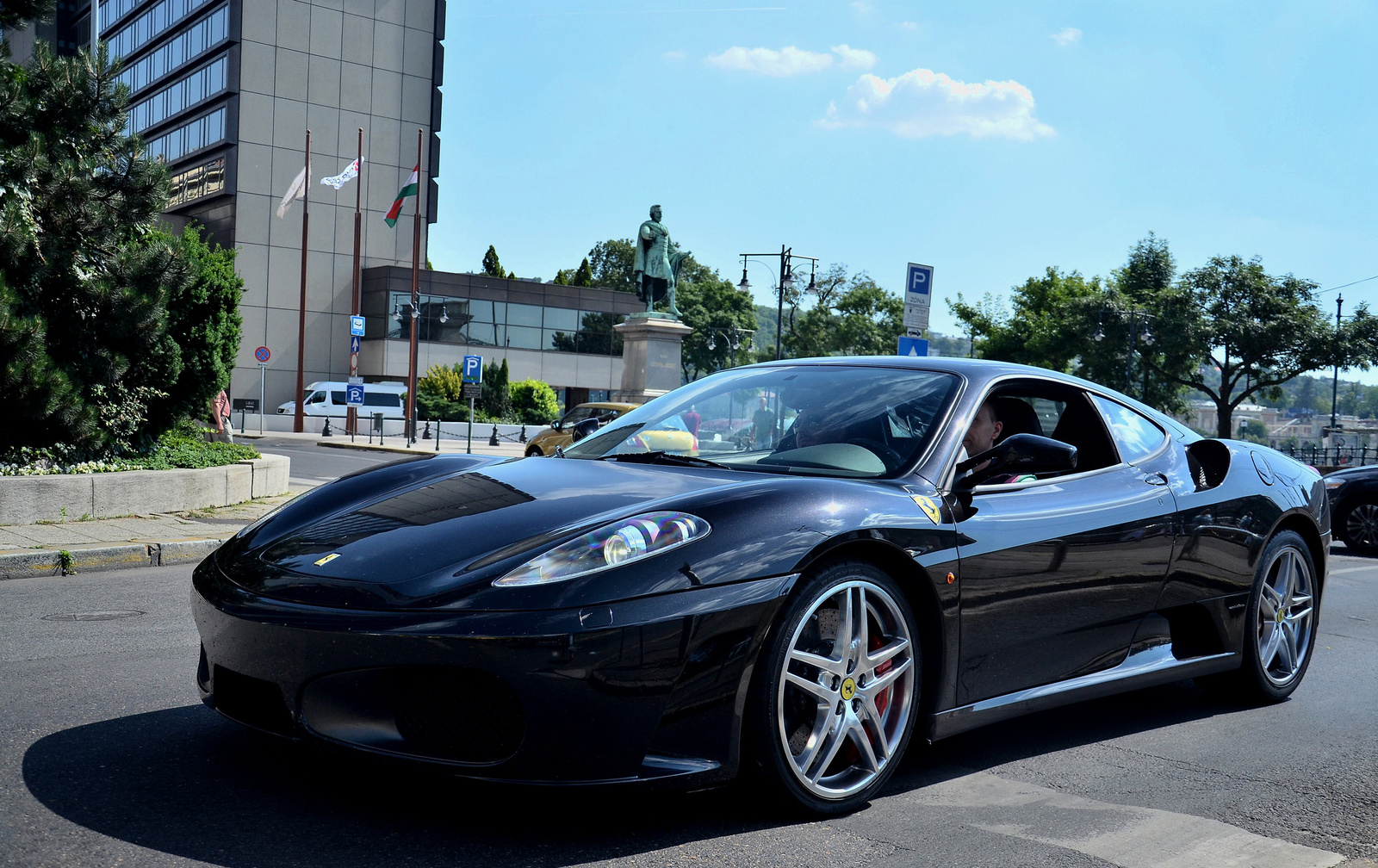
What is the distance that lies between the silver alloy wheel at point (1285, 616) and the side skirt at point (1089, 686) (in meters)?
0.28

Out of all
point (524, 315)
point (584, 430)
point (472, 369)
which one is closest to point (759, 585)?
point (584, 430)

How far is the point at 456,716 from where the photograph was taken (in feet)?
9.18

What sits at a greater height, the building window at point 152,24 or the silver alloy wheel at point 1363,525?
the building window at point 152,24

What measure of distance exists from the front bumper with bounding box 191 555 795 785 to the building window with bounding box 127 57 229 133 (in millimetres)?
54336

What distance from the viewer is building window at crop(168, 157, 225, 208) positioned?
52.2 metres

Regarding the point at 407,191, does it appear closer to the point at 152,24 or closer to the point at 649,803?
the point at 152,24

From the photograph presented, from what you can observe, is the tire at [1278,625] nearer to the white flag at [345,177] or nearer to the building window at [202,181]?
the white flag at [345,177]

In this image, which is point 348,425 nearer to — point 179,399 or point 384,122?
point 384,122

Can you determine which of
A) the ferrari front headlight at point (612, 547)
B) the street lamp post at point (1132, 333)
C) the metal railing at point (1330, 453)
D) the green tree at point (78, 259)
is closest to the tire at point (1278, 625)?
the ferrari front headlight at point (612, 547)

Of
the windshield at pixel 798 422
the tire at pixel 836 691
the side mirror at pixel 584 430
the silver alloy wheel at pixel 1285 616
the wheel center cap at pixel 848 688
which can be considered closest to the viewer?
the tire at pixel 836 691

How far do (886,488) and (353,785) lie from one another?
5.70 ft

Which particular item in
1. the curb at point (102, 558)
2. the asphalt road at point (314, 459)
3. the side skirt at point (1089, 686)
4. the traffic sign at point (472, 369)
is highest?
the traffic sign at point (472, 369)

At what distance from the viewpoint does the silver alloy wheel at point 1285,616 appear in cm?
493

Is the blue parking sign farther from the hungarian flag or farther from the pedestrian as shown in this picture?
the hungarian flag
